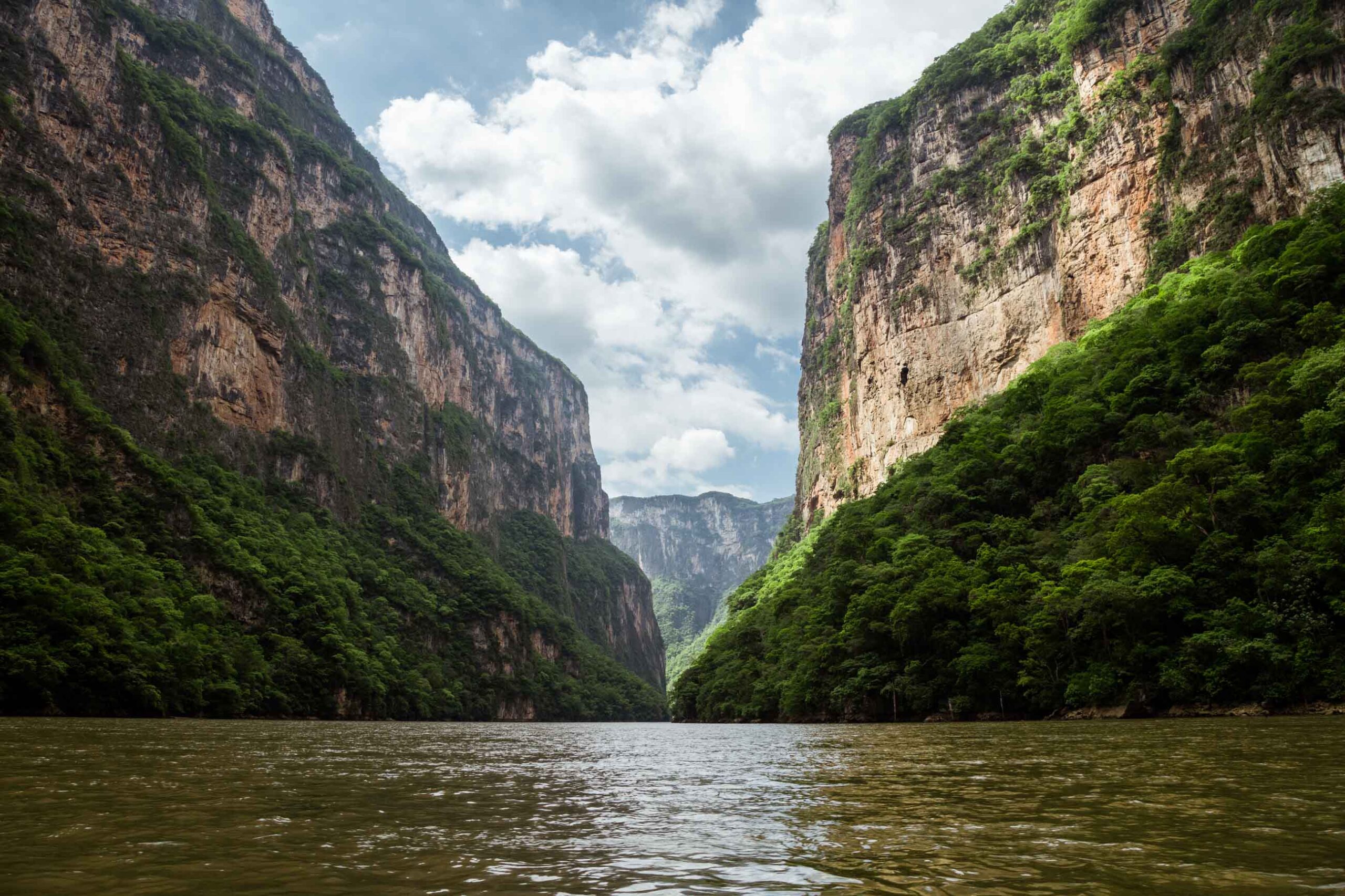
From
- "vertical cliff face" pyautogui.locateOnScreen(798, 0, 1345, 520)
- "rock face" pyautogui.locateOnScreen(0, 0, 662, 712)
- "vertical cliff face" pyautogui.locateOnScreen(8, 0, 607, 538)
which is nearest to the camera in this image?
"vertical cliff face" pyautogui.locateOnScreen(798, 0, 1345, 520)

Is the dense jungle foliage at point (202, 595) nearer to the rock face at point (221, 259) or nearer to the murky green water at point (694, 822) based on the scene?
the rock face at point (221, 259)

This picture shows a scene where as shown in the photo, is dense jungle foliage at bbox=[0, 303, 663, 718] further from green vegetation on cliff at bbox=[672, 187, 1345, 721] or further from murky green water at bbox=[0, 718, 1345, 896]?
green vegetation on cliff at bbox=[672, 187, 1345, 721]

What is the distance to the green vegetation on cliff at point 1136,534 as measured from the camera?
29922 millimetres

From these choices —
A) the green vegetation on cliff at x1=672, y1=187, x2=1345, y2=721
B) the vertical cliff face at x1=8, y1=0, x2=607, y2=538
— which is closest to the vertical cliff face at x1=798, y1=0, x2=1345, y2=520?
the green vegetation on cliff at x1=672, y1=187, x2=1345, y2=721

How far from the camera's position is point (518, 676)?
426 ft

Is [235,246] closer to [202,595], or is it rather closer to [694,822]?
[202,595]

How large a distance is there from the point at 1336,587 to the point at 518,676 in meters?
117

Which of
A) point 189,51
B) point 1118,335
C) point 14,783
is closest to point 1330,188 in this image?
point 1118,335

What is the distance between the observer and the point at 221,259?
107 m

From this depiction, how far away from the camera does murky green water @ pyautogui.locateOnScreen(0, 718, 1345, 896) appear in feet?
19.0

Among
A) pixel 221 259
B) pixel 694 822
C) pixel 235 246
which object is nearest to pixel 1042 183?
pixel 694 822

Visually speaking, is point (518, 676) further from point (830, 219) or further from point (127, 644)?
A: point (830, 219)

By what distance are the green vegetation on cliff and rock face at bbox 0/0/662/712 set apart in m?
77.8

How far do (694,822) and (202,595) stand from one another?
6997cm
